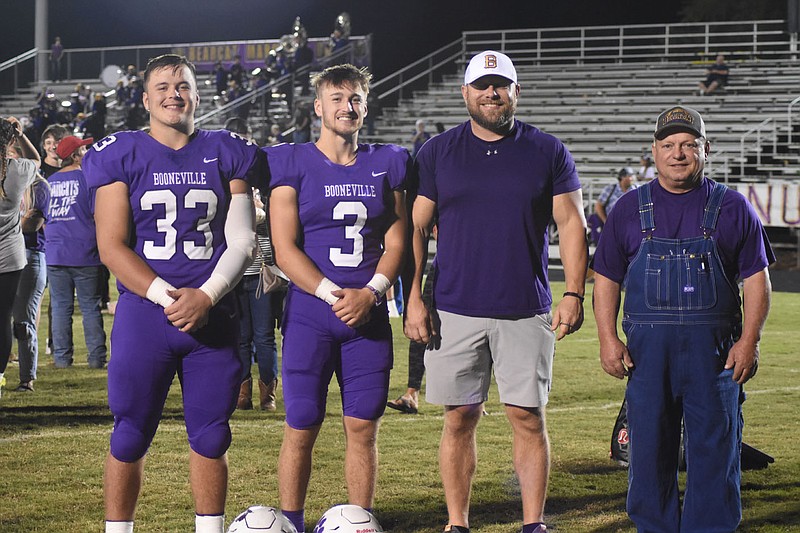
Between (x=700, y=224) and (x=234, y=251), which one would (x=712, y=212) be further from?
(x=234, y=251)

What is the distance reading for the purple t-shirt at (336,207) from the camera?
461 cm

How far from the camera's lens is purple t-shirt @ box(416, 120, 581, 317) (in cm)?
467

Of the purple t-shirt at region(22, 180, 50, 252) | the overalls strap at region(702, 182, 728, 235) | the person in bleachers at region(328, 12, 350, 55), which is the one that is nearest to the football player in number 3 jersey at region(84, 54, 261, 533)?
the overalls strap at region(702, 182, 728, 235)

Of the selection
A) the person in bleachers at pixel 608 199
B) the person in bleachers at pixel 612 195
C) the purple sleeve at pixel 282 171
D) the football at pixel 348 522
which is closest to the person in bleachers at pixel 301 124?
the person in bleachers at pixel 608 199

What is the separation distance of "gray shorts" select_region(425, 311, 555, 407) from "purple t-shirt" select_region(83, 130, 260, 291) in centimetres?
108

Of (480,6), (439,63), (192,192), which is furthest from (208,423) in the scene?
(480,6)

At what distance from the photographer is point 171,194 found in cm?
426

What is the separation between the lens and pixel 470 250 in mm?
4719

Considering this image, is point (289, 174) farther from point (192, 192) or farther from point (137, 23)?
point (137, 23)

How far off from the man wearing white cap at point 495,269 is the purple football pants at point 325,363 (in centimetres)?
24

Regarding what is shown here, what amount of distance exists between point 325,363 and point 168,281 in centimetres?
73

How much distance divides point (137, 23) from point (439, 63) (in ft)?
40.5

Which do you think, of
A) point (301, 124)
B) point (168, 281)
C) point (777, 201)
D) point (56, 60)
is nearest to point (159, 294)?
point (168, 281)

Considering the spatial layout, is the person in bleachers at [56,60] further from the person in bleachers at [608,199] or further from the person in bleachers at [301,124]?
the person in bleachers at [608,199]
